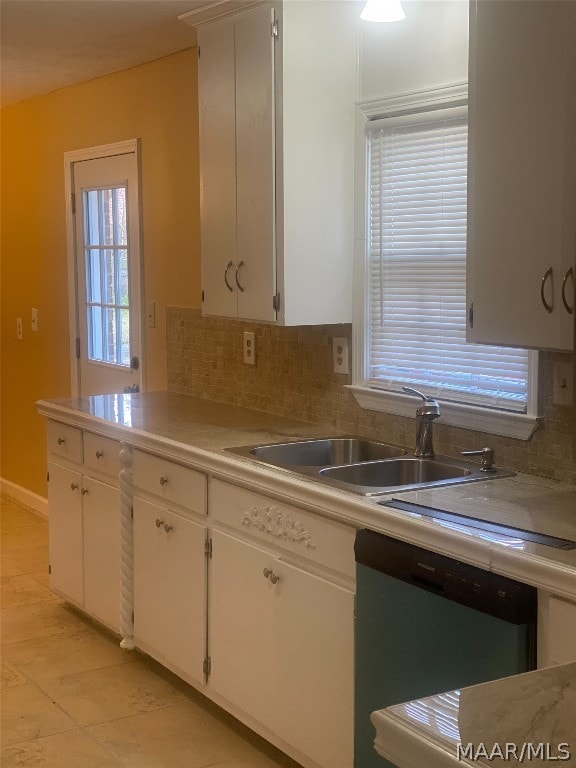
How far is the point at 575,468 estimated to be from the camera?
2.64 m

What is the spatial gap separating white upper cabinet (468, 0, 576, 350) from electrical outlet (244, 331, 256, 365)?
5.03 feet

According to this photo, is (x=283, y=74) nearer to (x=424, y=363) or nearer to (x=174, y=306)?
(x=424, y=363)

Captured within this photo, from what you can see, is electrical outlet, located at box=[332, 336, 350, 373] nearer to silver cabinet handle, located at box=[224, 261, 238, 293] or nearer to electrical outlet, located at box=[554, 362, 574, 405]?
silver cabinet handle, located at box=[224, 261, 238, 293]

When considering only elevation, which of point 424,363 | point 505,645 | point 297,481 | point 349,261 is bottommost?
point 505,645

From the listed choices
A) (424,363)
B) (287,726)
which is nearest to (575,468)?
(424,363)

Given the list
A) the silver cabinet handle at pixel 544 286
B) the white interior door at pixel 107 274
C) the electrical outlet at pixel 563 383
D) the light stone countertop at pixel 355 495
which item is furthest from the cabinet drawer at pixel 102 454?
the silver cabinet handle at pixel 544 286

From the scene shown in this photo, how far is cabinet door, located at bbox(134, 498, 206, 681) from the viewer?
3.24m

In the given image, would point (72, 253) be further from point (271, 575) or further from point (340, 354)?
point (271, 575)

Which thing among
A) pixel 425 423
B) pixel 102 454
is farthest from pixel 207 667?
pixel 425 423

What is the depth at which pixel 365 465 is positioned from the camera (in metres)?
3.01

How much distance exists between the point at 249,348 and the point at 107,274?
56.0 inches

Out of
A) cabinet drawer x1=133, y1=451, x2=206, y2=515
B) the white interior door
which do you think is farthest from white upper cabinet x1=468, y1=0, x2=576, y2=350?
the white interior door

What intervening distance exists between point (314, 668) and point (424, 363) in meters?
1.06

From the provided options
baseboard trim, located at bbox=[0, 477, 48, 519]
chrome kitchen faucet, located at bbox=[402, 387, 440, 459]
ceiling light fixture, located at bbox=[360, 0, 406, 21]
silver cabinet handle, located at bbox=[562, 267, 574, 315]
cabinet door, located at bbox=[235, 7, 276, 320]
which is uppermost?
ceiling light fixture, located at bbox=[360, 0, 406, 21]
